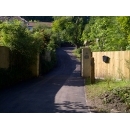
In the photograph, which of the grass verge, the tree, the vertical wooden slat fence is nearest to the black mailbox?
the vertical wooden slat fence

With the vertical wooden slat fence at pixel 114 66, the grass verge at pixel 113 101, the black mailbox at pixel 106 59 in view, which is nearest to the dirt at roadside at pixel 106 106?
the grass verge at pixel 113 101

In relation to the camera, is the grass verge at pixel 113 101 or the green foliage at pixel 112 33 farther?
the green foliage at pixel 112 33

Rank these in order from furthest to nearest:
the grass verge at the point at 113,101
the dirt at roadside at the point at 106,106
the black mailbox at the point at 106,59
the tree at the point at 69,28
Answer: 1. the tree at the point at 69,28
2. the black mailbox at the point at 106,59
3. the grass verge at the point at 113,101
4. the dirt at roadside at the point at 106,106

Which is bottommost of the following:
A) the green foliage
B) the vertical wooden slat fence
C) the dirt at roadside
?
the dirt at roadside

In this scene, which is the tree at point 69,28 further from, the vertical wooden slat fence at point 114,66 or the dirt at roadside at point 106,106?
the dirt at roadside at point 106,106

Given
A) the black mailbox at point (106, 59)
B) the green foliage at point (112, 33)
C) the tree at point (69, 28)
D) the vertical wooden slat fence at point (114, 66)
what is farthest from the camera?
the tree at point (69, 28)

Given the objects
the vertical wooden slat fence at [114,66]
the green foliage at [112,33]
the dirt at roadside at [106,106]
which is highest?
the green foliage at [112,33]

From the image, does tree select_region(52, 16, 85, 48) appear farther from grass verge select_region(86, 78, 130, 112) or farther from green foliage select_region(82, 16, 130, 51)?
grass verge select_region(86, 78, 130, 112)

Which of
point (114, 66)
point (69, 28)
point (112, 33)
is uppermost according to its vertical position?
point (69, 28)

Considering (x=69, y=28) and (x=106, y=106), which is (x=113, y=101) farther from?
(x=69, y=28)

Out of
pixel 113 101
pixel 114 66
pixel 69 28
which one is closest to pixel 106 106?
pixel 113 101

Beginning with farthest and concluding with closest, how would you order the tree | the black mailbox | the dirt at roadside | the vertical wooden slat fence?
the tree → the black mailbox → the vertical wooden slat fence → the dirt at roadside
